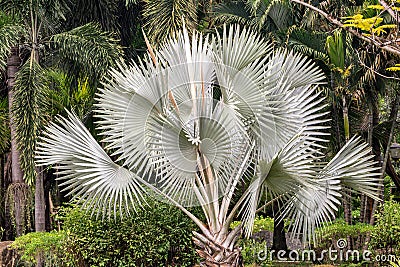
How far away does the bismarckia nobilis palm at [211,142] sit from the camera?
8891mm

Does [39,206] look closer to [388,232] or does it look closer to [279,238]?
[279,238]

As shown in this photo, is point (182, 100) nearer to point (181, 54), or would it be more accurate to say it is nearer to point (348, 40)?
point (181, 54)

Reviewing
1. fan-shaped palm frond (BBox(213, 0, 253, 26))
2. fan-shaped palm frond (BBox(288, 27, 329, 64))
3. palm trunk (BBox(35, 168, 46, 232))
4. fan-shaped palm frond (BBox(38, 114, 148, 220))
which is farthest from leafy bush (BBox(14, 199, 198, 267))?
fan-shaped palm frond (BBox(213, 0, 253, 26))

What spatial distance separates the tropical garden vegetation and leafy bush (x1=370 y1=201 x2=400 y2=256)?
0.02 metres

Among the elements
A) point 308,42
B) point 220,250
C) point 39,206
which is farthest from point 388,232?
point 39,206

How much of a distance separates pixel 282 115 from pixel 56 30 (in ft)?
24.8

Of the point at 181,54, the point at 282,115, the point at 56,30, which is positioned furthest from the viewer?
the point at 56,30

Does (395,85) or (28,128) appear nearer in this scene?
(28,128)

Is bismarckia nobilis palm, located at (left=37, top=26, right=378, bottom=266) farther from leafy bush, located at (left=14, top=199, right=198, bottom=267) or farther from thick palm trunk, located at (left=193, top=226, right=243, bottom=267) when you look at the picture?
leafy bush, located at (left=14, top=199, right=198, bottom=267)

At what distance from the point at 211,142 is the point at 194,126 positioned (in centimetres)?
34

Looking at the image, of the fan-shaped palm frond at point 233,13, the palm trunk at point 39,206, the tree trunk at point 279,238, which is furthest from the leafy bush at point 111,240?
the fan-shaped palm frond at point 233,13

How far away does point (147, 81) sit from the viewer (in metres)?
9.34

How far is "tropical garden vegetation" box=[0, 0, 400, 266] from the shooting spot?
898 centimetres

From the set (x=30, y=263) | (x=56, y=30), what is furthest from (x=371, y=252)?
(x=56, y=30)
